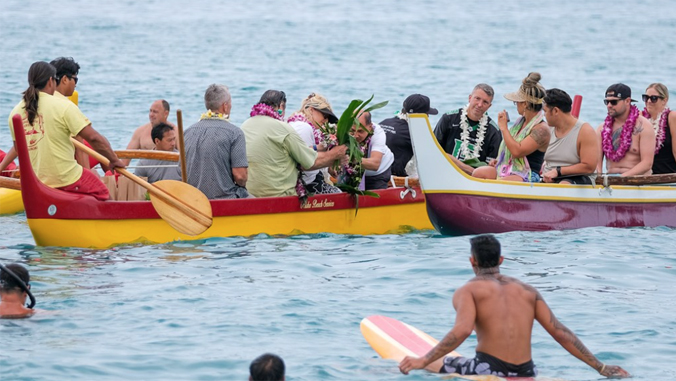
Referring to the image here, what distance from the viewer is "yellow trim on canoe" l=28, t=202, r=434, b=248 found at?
33.9ft

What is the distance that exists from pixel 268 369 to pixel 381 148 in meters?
6.86

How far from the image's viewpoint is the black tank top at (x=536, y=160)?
11.8m

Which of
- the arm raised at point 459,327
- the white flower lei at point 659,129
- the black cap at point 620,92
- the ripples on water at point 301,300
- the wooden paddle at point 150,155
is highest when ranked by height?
the black cap at point 620,92

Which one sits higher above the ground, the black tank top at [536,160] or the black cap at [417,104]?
the black cap at [417,104]

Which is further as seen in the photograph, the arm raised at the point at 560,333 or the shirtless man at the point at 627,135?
the shirtless man at the point at 627,135

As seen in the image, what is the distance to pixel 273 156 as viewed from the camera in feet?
36.7

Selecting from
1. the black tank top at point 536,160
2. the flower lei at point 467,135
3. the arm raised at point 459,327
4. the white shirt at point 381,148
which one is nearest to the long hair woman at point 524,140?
the black tank top at point 536,160

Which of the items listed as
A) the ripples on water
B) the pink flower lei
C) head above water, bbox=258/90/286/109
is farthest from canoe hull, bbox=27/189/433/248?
head above water, bbox=258/90/286/109

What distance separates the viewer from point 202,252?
1063 centimetres

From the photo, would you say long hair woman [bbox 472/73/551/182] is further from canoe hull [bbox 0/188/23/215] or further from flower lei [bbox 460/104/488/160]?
canoe hull [bbox 0/188/23/215]

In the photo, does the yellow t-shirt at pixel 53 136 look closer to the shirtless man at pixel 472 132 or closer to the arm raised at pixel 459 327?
the shirtless man at pixel 472 132

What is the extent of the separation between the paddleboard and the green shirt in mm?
3500

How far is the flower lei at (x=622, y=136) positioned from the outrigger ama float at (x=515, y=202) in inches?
20.5

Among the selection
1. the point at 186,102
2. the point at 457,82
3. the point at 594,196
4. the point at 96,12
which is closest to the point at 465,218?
Answer: the point at 594,196
